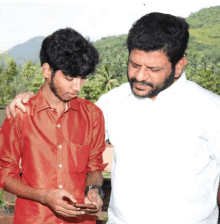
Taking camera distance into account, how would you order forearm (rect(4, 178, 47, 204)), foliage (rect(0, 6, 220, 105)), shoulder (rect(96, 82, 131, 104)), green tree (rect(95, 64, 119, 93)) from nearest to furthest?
A: forearm (rect(4, 178, 47, 204)) → shoulder (rect(96, 82, 131, 104)) → foliage (rect(0, 6, 220, 105)) → green tree (rect(95, 64, 119, 93))

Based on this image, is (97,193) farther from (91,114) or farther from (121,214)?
(91,114)

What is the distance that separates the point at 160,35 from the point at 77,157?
0.92 meters

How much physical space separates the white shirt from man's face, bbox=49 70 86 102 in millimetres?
471

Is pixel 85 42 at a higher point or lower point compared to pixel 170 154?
higher

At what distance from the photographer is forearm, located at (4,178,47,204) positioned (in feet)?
5.80

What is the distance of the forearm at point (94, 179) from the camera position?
2.02 metres

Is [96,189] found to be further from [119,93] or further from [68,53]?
[68,53]

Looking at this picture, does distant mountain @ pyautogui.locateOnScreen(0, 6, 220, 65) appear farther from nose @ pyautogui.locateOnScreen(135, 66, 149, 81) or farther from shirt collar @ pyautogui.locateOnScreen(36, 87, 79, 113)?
nose @ pyautogui.locateOnScreen(135, 66, 149, 81)

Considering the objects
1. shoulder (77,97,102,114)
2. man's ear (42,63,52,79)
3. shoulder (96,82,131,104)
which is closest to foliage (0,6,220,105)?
shoulder (96,82,131,104)

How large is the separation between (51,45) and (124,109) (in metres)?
0.65

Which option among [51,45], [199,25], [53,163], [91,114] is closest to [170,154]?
[91,114]

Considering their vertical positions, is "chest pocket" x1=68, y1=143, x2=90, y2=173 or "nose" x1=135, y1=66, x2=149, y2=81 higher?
"nose" x1=135, y1=66, x2=149, y2=81

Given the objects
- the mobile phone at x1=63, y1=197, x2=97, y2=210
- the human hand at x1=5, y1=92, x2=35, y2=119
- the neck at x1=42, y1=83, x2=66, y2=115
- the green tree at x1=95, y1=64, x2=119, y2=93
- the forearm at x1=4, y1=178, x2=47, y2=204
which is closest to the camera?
the mobile phone at x1=63, y1=197, x2=97, y2=210

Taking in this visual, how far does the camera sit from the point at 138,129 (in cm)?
204
